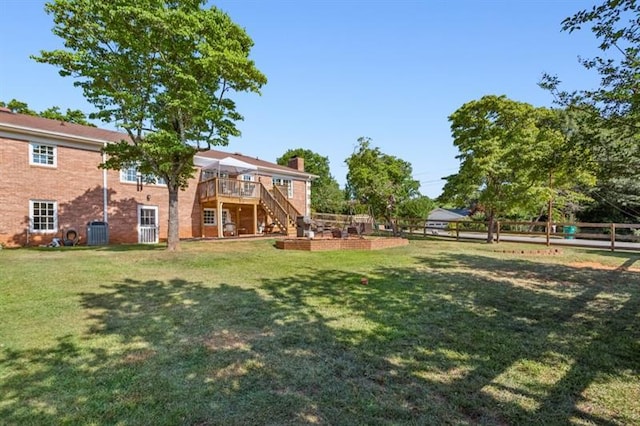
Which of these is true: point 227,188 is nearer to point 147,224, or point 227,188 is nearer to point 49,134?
point 147,224

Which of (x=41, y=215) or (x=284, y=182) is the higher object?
(x=284, y=182)

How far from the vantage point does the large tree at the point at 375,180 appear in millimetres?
18328

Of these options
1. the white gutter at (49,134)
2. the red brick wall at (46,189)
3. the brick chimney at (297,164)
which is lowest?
the red brick wall at (46,189)

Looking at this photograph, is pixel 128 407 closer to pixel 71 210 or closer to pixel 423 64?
pixel 423 64

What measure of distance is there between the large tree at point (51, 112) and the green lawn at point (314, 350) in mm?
27891

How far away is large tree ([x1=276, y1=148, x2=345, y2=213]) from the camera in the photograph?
43.2 meters

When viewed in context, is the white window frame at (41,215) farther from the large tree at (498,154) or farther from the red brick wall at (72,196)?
the large tree at (498,154)

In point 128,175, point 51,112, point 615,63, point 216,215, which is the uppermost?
point 51,112

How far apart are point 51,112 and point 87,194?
1979 centimetres

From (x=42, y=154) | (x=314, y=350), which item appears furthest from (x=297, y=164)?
(x=314, y=350)

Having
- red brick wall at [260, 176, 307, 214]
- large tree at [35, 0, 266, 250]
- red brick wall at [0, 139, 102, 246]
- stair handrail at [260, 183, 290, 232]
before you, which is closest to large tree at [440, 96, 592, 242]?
stair handrail at [260, 183, 290, 232]

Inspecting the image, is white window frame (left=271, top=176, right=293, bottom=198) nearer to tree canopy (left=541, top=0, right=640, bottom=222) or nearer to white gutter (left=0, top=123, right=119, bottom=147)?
white gutter (left=0, top=123, right=119, bottom=147)

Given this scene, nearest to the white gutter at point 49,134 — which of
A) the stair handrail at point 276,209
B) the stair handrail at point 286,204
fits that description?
the stair handrail at point 276,209

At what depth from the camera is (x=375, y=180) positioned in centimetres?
1830
